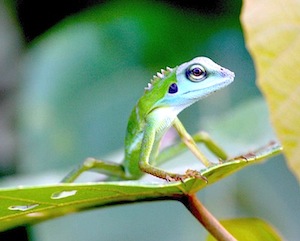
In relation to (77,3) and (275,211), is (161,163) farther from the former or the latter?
(77,3)

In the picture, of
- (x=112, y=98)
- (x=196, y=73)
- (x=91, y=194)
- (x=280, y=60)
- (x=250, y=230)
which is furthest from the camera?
(x=112, y=98)

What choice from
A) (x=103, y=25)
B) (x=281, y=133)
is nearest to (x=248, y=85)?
Answer: (x=103, y=25)

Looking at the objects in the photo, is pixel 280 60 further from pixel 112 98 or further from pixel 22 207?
pixel 112 98

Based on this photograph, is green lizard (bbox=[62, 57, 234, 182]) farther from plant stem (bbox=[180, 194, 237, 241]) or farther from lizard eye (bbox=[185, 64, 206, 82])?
plant stem (bbox=[180, 194, 237, 241])

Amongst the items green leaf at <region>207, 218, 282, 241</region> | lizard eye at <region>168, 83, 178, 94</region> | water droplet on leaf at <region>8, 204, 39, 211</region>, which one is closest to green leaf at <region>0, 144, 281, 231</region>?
water droplet on leaf at <region>8, 204, 39, 211</region>

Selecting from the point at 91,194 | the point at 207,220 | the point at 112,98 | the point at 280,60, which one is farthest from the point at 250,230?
the point at 112,98
